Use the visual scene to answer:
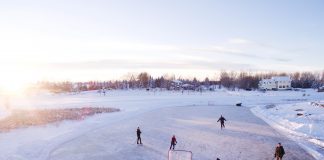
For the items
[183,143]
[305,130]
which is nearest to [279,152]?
[183,143]

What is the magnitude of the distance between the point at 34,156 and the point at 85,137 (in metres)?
6.49

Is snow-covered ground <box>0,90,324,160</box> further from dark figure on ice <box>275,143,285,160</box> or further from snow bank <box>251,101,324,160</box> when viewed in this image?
dark figure on ice <box>275,143,285,160</box>

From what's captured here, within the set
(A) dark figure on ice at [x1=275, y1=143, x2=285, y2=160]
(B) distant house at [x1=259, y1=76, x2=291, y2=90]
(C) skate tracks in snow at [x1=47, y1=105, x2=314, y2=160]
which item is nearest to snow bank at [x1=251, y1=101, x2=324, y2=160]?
(C) skate tracks in snow at [x1=47, y1=105, x2=314, y2=160]

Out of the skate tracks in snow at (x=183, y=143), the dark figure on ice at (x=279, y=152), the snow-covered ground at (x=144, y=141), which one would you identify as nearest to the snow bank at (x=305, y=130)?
the snow-covered ground at (x=144, y=141)

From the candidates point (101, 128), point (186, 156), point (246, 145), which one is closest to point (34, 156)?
point (186, 156)

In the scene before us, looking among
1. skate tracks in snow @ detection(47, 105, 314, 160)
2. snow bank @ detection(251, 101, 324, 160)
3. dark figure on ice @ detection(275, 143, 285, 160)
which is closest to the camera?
dark figure on ice @ detection(275, 143, 285, 160)

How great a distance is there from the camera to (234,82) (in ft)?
482

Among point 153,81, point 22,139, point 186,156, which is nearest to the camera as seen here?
point 186,156

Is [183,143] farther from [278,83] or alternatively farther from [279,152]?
[278,83]

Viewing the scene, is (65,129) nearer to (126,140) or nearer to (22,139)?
(22,139)

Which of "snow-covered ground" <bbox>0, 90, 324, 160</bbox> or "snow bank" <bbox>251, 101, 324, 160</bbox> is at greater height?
"snow bank" <bbox>251, 101, 324, 160</bbox>

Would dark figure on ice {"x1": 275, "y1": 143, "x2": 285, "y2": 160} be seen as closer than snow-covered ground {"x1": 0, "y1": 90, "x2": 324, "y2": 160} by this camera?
Yes

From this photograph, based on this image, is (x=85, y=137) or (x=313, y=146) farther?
(x=85, y=137)

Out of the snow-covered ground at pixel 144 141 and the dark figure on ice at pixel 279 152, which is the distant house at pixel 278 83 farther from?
the dark figure on ice at pixel 279 152
